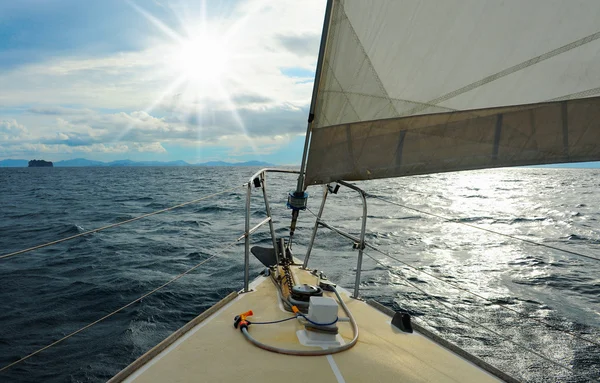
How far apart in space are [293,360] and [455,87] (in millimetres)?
2009

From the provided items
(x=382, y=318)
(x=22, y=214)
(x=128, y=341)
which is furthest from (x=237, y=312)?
(x=22, y=214)

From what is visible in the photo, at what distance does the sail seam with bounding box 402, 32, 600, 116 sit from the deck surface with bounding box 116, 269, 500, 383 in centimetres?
161

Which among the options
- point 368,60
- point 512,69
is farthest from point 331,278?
point 512,69

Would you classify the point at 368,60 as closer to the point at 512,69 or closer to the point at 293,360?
the point at 512,69

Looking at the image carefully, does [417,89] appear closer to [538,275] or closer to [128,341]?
[128,341]

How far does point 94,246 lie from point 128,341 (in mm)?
5703

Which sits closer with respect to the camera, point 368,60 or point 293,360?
point 293,360

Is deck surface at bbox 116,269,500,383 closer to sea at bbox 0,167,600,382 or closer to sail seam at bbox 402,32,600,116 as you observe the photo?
sea at bbox 0,167,600,382

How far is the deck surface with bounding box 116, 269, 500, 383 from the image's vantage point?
1.94 m

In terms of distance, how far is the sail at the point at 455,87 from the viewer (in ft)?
6.68

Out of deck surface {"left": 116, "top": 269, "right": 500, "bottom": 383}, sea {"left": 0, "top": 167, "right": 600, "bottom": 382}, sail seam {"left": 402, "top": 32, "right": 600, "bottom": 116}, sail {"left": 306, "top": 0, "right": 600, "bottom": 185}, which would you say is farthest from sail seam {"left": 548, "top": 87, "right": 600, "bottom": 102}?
deck surface {"left": 116, "top": 269, "right": 500, "bottom": 383}

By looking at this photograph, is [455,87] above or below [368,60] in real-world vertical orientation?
below

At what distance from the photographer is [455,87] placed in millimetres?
2373

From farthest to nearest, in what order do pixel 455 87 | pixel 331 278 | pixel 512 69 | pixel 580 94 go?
pixel 331 278 < pixel 455 87 < pixel 512 69 < pixel 580 94
